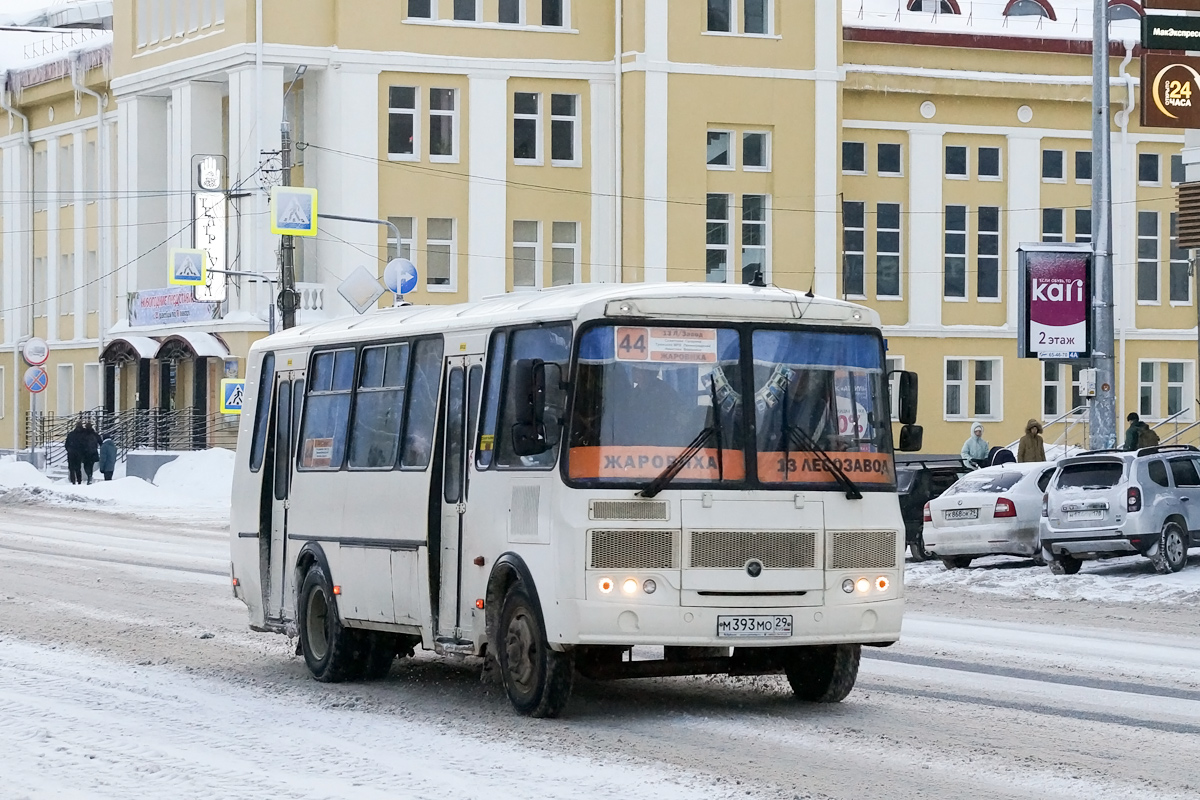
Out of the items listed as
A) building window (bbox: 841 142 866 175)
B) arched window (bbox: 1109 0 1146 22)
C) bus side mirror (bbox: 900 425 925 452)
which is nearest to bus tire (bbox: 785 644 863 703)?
bus side mirror (bbox: 900 425 925 452)

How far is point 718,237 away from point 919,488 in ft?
98.4

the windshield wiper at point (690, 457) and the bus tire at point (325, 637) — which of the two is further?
the bus tire at point (325, 637)

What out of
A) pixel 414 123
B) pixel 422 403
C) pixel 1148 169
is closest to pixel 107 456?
pixel 414 123

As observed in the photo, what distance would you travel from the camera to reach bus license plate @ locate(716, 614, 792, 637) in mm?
11961

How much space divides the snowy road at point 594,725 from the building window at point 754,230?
136 feet

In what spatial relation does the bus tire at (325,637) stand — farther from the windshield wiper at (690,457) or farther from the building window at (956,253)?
the building window at (956,253)

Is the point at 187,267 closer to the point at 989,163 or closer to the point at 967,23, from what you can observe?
the point at 989,163

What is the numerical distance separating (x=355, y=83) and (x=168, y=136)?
806cm

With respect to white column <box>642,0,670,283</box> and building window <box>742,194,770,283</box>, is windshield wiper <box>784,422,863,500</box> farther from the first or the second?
building window <box>742,194,770,283</box>

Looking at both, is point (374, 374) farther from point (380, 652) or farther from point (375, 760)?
point (375, 760)

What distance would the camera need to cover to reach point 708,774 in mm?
9992

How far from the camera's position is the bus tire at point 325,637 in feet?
46.9

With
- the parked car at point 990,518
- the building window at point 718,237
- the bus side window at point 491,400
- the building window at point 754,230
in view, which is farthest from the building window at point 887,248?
the bus side window at point 491,400

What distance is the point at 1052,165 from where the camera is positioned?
64.8 meters
